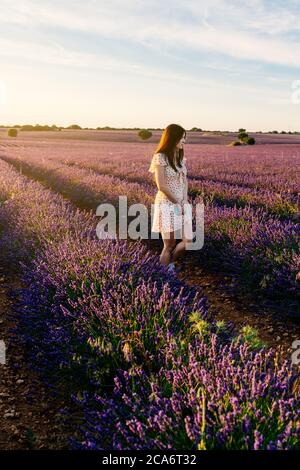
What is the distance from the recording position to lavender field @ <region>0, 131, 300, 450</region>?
2004 mm

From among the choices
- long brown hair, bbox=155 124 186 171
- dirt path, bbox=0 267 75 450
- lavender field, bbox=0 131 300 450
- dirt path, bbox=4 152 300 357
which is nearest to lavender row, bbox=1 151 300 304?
lavender field, bbox=0 131 300 450

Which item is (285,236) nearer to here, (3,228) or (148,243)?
(148,243)

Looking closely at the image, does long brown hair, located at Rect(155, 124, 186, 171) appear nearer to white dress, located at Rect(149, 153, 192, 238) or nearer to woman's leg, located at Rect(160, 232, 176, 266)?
white dress, located at Rect(149, 153, 192, 238)

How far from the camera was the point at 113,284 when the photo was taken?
146 inches

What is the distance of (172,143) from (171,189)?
50 cm

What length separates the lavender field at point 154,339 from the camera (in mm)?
2004

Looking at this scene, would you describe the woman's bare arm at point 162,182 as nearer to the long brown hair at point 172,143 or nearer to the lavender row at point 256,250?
the long brown hair at point 172,143

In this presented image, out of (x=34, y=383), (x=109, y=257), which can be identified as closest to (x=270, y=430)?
(x=34, y=383)

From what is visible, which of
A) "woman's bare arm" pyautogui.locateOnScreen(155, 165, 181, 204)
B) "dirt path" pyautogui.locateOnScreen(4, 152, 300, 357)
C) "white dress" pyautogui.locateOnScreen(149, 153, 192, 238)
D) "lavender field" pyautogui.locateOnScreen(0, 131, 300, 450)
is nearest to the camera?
"lavender field" pyautogui.locateOnScreen(0, 131, 300, 450)

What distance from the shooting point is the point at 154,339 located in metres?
2.88

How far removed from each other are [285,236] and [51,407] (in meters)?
3.32

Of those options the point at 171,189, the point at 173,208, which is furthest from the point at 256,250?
the point at 171,189

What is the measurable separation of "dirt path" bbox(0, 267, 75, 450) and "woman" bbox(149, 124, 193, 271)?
2.13 meters

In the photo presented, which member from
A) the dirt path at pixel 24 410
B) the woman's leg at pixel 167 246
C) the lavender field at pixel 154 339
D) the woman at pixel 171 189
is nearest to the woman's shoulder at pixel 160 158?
the woman at pixel 171 189
